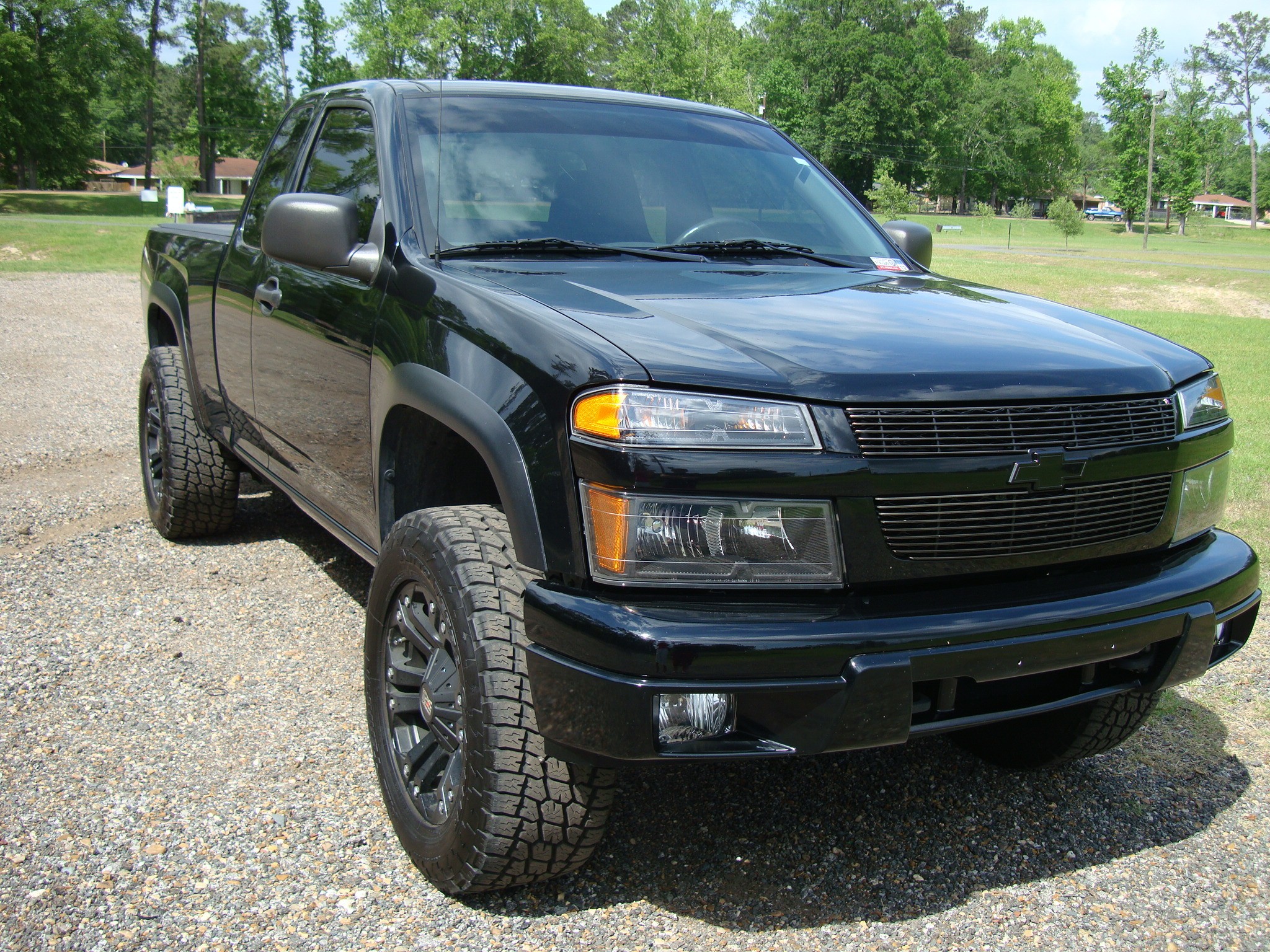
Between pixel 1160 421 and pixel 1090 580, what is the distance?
1.28 ft

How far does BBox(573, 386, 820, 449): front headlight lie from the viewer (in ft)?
6.41

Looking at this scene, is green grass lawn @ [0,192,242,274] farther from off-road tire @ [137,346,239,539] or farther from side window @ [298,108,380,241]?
side window @ [298,108,380,241]

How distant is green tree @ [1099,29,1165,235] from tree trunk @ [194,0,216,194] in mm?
53420

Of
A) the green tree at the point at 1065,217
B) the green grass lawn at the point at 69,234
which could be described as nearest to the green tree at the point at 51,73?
the green grass lawn at the point at 69,234

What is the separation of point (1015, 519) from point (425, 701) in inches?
52.2

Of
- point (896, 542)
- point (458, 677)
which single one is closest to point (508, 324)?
point (458, 677)

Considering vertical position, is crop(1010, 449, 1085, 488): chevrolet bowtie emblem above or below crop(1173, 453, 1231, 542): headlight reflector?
above

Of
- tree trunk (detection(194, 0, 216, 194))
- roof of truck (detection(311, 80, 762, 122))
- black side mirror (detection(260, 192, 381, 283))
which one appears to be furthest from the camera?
tree trunk (detection(194, 0, 216, 194))

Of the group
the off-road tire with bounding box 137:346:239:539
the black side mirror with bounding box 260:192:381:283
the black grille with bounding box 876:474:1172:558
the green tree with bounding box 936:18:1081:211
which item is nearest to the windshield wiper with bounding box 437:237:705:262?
the black side mirror with bounding box 260:192:381:283

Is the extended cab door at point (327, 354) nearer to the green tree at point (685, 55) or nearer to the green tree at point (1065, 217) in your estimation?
the green tree at point (1065, 217)

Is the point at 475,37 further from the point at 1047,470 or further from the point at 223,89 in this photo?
the point at 1047,470

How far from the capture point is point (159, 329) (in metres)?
5.35

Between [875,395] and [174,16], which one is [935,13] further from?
[875,395]

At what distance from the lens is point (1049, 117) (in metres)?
86.9
